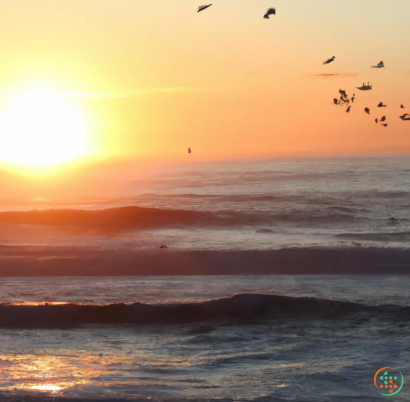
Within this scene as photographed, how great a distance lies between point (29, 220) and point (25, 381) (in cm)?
2567

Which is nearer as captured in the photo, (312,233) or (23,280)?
(23,280)

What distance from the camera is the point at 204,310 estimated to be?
40.4 ft

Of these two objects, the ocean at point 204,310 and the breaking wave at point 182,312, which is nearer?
the ocean at point 204,310

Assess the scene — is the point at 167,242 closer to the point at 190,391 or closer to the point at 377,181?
the point at 190,391

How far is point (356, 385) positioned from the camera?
7910 millimetres

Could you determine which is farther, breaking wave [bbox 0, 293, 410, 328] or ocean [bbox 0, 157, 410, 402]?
breaking wave [bbox 0, 293, 410, 328]

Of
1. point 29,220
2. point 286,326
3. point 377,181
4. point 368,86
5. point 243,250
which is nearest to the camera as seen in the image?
point 286,326

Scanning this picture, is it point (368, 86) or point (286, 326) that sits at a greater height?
point (368, 86)

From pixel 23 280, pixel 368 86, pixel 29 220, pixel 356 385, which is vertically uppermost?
pixel 368 86

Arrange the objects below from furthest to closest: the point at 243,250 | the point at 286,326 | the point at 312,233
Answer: the point at 312,233 → the point at 243,250 → the point at 286,326

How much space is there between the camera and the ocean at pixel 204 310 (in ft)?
26.5

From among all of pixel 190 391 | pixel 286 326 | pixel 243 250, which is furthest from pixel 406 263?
pixel 190 391

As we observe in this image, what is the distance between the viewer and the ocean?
26.5ft

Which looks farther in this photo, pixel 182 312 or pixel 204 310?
pixel 204 310
